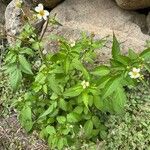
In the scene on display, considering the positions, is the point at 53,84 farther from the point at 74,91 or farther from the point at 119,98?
the point at 119,98

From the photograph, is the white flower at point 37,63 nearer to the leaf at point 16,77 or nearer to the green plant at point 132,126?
the leaf at point 16,77

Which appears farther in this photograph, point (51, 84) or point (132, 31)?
point (132, 31)

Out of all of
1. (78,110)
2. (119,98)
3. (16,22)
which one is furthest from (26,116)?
(16,22)

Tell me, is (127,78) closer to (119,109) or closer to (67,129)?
(119,109)

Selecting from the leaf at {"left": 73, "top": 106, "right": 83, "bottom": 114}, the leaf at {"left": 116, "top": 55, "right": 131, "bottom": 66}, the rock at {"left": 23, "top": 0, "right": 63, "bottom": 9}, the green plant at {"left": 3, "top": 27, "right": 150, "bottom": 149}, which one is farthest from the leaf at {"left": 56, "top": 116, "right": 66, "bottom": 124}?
the rock at {"left": 23, "top": 0, "right": 63, "bottom": 9}

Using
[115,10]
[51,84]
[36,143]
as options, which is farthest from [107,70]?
[115,10]

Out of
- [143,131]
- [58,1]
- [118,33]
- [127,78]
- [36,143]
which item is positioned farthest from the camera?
[58,1]

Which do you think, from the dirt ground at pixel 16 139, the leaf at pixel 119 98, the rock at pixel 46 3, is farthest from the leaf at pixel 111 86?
Result: the rock at pixel 46 3
